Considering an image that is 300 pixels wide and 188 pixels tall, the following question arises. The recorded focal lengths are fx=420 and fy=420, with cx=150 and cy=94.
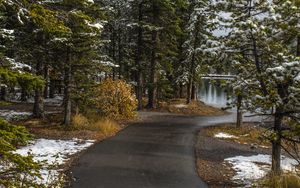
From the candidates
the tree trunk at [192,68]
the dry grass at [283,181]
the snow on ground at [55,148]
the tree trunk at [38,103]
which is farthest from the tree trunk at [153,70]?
the dry grass at [283,181]

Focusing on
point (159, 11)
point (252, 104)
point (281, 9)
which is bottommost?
point (252, 104)

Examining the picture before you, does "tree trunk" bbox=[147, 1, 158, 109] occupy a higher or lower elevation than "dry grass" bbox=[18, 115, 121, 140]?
higher

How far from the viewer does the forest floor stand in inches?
523

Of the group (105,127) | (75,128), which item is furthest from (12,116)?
(105,127)

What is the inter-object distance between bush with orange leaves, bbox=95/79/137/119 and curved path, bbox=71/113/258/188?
11.1 ft

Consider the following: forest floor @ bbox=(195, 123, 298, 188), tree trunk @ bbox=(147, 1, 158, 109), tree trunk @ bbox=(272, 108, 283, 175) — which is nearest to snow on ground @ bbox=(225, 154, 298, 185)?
forest floor @ bbox=(195, 123, 298, 188)

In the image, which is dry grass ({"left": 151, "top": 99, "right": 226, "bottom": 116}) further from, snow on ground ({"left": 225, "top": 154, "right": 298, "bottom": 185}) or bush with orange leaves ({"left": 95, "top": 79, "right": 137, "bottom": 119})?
snow on ground ({"left": 225, "top": 154, "right": 298, "bottom": 185})

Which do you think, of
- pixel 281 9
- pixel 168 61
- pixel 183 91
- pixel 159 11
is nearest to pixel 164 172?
pixel 281 9

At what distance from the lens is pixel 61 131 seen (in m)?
21.0

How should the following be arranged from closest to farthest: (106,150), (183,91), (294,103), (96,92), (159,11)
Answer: (294,103), (106,150), (96,92), (159,11), (183,91)

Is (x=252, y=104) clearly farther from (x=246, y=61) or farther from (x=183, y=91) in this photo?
(x=183, y=91)

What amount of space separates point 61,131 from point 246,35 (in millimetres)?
11793

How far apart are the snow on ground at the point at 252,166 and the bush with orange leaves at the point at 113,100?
404 inches

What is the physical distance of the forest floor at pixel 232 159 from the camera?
1328 cm
